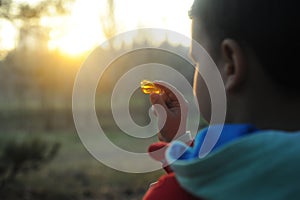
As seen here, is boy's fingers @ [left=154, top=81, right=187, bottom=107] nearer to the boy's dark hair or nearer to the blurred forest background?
the boy's dark hair

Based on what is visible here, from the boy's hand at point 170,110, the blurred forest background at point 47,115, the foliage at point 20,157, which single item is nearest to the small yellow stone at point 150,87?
the boy's hand at point 170,110

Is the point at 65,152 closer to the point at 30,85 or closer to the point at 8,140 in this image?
→ the point at 30,85

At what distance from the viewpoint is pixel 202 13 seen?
25.4 inches

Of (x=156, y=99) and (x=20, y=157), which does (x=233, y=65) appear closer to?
(x=156, y=99)

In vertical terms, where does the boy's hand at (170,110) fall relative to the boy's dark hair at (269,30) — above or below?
below

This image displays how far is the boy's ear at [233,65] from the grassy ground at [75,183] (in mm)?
5126

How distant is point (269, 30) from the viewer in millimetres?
594

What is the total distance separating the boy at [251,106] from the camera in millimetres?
583

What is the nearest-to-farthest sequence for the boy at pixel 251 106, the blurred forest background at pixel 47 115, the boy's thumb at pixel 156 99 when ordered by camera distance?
1. the boy at pixel 251 106
2. the boy's thumb at pixel 156 99
3. the blurred forest background at pixel 47 115

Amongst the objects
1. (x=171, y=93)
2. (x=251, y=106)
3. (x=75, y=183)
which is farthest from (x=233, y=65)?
(x=75, y=183)

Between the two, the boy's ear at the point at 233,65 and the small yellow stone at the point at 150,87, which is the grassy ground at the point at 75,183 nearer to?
the small yellow stone at the point at 150,87

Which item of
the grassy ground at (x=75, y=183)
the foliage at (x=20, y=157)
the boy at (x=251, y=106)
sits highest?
the boy at (x=251, y=106)

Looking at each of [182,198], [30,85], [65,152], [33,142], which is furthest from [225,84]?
Result: [30,85]

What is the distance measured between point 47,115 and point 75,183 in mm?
5086
